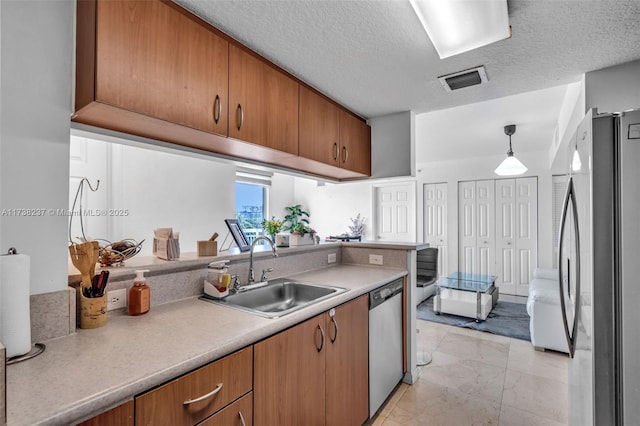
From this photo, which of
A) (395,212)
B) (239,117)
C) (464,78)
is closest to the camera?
(239,117)

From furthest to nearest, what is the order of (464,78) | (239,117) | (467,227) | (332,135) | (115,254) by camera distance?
(467,227) < (332,135) < (464,78) < (239,117) < (115,254)

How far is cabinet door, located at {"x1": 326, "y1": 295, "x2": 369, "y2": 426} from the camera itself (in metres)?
1.58

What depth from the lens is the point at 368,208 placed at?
5891 millimetres

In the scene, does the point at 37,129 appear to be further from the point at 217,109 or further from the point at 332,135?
the point at 332,135

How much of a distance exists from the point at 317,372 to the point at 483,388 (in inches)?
65.8

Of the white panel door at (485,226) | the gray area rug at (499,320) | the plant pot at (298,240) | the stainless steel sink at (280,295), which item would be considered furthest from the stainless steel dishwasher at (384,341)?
the white panel door at (485,226)

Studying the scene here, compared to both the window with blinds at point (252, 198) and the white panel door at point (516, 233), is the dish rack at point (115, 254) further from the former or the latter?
the white panel door at point (516, 233)

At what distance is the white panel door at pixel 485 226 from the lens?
17.1 ft

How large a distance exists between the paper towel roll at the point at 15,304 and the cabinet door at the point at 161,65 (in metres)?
0.60

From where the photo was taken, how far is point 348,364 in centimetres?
172

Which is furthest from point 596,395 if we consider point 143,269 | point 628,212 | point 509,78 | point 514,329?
point 514,329

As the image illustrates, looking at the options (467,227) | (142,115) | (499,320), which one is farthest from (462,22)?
(467,227)

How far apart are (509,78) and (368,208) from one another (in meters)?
3.99

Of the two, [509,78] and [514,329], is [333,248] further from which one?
[514,329]
